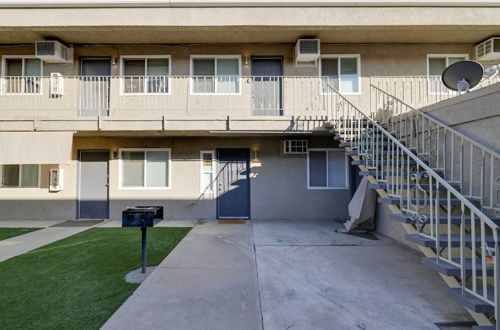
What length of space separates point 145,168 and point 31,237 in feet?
11.1

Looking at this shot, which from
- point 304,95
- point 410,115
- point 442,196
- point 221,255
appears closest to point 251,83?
point 304,95

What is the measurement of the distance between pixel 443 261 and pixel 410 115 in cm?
311

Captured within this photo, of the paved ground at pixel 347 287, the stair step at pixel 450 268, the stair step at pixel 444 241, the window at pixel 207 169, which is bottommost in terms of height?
the paved ground at pixel 347 287

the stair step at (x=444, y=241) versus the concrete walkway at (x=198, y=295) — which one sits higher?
the stair step at (x=444, y=241)

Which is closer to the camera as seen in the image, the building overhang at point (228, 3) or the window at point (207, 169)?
the building overhang at point (228, 3)

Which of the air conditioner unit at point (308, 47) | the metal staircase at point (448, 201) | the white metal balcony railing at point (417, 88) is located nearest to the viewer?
the metal staircase at point (448, 201)

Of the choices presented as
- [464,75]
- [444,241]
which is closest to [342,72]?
[464,75]

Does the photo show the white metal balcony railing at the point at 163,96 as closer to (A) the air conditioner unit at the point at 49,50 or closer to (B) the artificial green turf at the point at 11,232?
(A) the air conditioner unit at the point at 49,50

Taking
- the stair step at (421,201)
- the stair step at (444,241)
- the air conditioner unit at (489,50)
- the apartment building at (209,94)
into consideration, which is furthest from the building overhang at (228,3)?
the stair step at (444,241)

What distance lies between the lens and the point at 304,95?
761 centimetres

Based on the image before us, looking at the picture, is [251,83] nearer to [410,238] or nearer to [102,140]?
[102,140]

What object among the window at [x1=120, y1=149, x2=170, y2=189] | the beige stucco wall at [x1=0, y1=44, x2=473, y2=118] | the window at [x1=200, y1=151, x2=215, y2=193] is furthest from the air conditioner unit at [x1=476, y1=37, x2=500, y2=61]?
the window at [x1=120, y1=149, x2=170, y2=189]

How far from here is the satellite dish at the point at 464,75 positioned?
4480 mm

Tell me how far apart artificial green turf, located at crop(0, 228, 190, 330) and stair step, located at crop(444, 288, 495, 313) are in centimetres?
380
